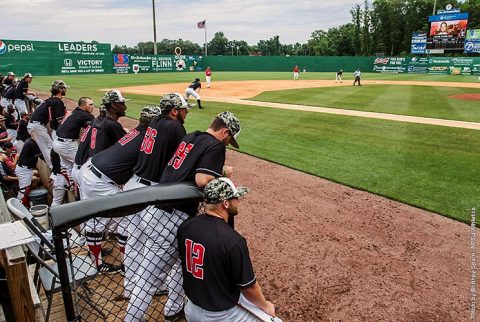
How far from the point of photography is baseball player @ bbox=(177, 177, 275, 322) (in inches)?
98.5

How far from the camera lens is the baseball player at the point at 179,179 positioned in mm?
3119

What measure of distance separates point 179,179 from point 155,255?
759mm

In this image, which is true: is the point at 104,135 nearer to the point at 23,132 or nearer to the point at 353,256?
the point at 353,256

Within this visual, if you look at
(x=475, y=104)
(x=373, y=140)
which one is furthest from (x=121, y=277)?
(x=475, y=104)

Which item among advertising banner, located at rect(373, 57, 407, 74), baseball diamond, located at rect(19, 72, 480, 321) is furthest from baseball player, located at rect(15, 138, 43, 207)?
advertising banner, located at rect(373, 57, 407, 74)

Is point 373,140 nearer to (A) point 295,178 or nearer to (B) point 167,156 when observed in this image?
(A) point 295,178

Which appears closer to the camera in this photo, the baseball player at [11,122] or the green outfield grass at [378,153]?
the green outfield grass at [378,153]

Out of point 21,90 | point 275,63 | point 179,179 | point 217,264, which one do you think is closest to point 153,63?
point 275,63

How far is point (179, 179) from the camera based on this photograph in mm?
3164

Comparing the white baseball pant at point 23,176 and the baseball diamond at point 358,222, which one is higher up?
the white baseball pant at point 23,176

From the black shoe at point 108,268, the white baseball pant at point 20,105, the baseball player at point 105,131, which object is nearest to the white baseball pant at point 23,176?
the baseball player at point 105,131

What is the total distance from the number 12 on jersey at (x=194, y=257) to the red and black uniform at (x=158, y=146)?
1.32 metres

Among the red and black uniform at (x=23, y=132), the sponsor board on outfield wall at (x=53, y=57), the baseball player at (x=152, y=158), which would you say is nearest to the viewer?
the baseball player at (x=152, y=158)

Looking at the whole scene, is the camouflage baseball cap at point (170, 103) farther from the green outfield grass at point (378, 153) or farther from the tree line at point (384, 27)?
the tree line at point (384, 27)
